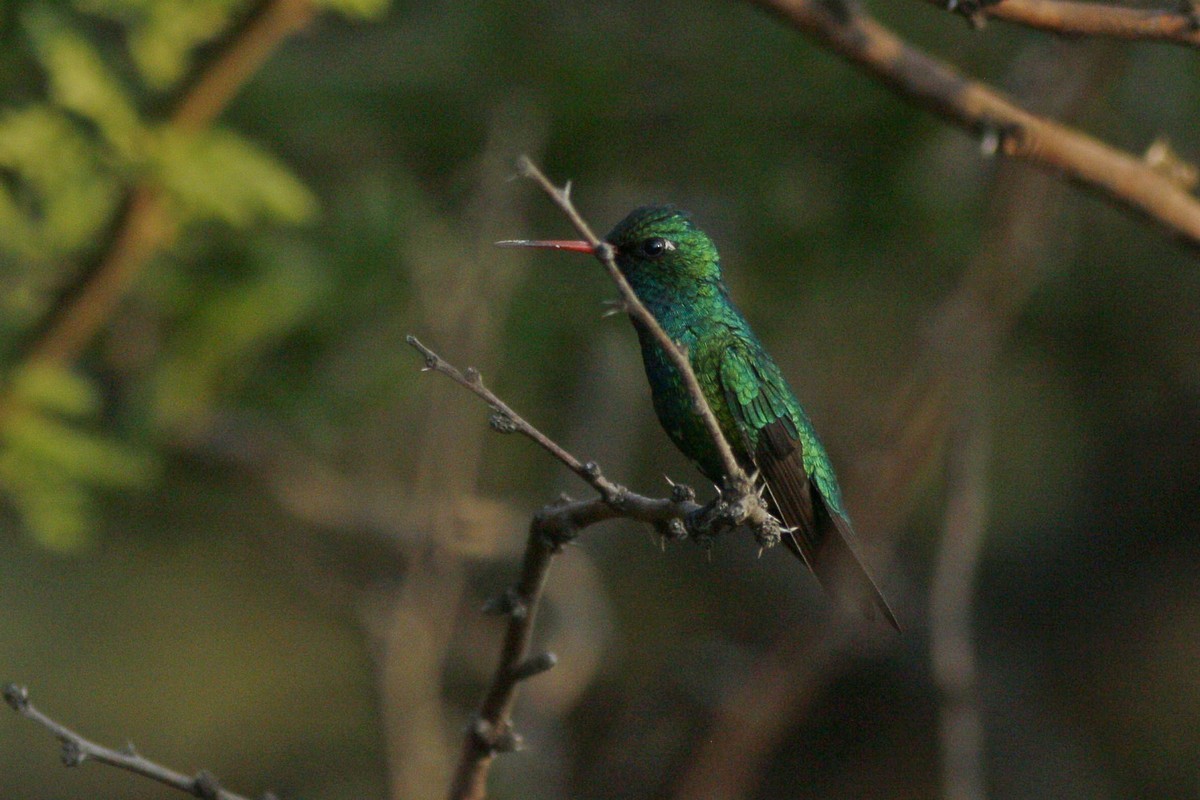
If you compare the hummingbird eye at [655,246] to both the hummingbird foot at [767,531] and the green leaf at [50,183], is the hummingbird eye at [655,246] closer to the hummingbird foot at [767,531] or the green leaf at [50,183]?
the hummingbird foot at [767,531]

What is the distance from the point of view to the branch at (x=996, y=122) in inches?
158

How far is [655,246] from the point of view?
13.7ft

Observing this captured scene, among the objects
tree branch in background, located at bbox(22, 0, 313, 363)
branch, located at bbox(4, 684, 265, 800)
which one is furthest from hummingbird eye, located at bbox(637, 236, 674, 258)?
branch, located at bbox(4, 684, 265, 800)

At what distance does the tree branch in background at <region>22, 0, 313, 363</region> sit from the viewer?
16.3ft

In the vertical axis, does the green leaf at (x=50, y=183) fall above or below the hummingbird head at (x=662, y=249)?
above

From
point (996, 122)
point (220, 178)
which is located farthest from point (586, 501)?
point (220, 178)

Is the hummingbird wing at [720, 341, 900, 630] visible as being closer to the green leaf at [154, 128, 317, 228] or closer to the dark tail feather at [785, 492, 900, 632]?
the dark tail feather at [785, 492, 900, 632]

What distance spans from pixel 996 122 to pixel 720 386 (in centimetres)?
102

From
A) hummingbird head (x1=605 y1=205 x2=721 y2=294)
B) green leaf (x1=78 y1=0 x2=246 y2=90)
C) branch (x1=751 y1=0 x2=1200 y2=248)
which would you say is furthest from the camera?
green leaf (x1=78 y1=0 x2=246 y2=90)

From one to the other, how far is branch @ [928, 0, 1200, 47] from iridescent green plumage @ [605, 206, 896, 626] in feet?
3.63

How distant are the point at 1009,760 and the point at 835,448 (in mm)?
1991

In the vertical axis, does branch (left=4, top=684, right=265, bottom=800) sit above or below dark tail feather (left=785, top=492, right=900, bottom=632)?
below

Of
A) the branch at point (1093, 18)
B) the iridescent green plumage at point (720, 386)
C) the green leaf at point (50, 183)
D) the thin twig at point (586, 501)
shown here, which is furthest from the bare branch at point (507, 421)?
the green leaf at point (50, 183)

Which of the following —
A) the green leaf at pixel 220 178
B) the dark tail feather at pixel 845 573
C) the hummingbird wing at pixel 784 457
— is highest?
the green leaf at pixel 220 178
